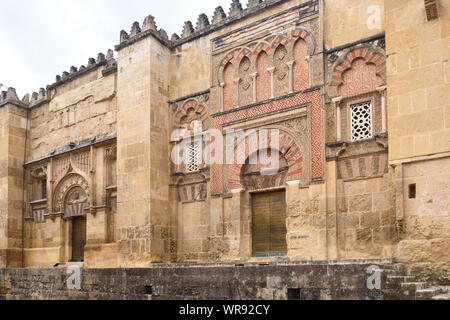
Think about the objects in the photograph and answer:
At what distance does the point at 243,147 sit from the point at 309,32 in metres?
2.38

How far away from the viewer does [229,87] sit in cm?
977

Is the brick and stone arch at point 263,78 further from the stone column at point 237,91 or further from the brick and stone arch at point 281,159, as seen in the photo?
the brick and stone arch at point 281,159

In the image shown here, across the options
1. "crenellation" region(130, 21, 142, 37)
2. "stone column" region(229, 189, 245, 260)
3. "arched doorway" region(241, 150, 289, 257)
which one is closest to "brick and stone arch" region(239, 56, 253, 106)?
"arched doorway" region(241, 150, 289, 257)

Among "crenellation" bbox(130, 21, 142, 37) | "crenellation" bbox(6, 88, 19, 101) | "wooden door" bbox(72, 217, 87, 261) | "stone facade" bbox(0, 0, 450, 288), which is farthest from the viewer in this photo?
"crenellation" bbox(6, 88, 19, 101)

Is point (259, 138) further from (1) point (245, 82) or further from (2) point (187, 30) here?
(2) point (187, 30)

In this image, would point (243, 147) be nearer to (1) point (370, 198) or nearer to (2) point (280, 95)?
(2) point (280, 95)

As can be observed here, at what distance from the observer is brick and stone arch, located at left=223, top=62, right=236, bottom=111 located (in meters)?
9.67

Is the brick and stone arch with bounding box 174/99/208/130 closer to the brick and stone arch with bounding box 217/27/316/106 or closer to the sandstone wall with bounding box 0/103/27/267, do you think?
the brick and stone arch with bounding box 217/27/316/106

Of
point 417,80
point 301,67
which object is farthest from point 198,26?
point 417,80

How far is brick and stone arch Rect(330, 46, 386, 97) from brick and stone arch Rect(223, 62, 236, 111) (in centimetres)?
210

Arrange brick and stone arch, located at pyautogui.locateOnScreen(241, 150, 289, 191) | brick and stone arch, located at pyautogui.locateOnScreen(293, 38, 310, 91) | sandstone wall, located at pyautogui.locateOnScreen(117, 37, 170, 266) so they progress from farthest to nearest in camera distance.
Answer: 1. sandstone wall, located at pyautogui.locateOnScreen(117, 37, 170, 266)
2. brick and stone arch, located at pyautogui.locateOnScreen(241, 150, 289, 191)
3. brick and stone arch, located at pyautogui.locateOnScreen(293, 38, 310, 91)

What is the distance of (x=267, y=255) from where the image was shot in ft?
29.0
